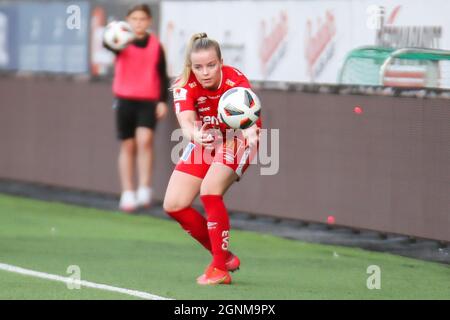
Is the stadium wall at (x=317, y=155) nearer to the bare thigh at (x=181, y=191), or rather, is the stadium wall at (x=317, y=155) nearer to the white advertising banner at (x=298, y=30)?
the white advertising banner at (x=298, y=30)

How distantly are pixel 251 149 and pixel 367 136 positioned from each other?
323 cm

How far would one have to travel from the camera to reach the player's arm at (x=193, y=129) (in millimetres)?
9547

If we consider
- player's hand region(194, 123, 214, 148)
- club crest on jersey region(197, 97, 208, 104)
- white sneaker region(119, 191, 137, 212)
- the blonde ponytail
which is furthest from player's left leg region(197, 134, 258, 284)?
white sneaker region(119, 191, 137, 212)

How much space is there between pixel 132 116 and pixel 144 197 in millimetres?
962

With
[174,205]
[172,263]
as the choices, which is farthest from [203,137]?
[172,263]

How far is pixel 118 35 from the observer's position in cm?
1505

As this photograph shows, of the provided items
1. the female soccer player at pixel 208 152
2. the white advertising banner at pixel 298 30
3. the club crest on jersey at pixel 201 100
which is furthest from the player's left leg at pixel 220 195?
the white advertising banner at pixel 298 30

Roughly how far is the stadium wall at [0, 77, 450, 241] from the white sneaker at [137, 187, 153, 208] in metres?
0.25

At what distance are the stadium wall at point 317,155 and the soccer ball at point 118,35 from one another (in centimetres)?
108

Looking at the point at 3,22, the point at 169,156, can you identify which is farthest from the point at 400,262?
the point at 3,22

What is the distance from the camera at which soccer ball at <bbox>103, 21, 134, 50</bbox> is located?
49.4 feet

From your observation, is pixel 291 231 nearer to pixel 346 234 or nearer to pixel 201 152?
pixel 346 234

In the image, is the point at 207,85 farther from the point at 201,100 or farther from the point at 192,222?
the point at 192,222

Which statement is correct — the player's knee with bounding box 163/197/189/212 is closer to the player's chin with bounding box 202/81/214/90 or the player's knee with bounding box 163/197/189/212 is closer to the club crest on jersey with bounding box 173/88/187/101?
the club crest on jersey with bounding box 173/88/187/101
